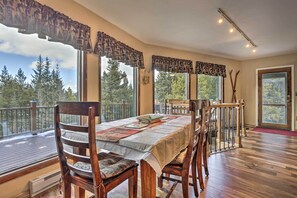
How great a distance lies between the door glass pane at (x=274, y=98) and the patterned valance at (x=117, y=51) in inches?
181

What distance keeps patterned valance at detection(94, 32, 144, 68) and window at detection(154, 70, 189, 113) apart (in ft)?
2.69

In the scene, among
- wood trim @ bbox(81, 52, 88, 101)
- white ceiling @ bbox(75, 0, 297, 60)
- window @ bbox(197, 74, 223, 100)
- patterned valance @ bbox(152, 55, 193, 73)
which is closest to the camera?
white ceiling @ bbox(75, 0, 297, 60)

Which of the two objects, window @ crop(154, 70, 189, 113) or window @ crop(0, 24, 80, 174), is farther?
window @ crop(154, 70, 189, 113)

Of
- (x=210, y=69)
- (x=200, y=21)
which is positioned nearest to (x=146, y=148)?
(x=200, y=21)

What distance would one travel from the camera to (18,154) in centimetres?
264

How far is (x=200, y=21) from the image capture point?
125 inches

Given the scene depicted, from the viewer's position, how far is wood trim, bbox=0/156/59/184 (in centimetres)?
175

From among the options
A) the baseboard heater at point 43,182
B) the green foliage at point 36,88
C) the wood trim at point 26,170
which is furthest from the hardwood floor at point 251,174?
the green foliage at point 36,88

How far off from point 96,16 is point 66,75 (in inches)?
43.3

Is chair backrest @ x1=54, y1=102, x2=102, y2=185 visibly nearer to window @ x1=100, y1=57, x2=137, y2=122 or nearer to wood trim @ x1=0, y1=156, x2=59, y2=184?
wood trim @ x1=0, y1=156, x2=59, y2=184

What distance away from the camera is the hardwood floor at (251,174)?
80.6 inches

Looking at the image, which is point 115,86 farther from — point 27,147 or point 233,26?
point 233,26

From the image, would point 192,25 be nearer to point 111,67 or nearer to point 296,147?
point 111,67

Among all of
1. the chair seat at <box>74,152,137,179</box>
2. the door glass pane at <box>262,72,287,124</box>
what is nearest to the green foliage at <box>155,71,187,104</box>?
the door glass pane at <box>262,72,287,124</box>
